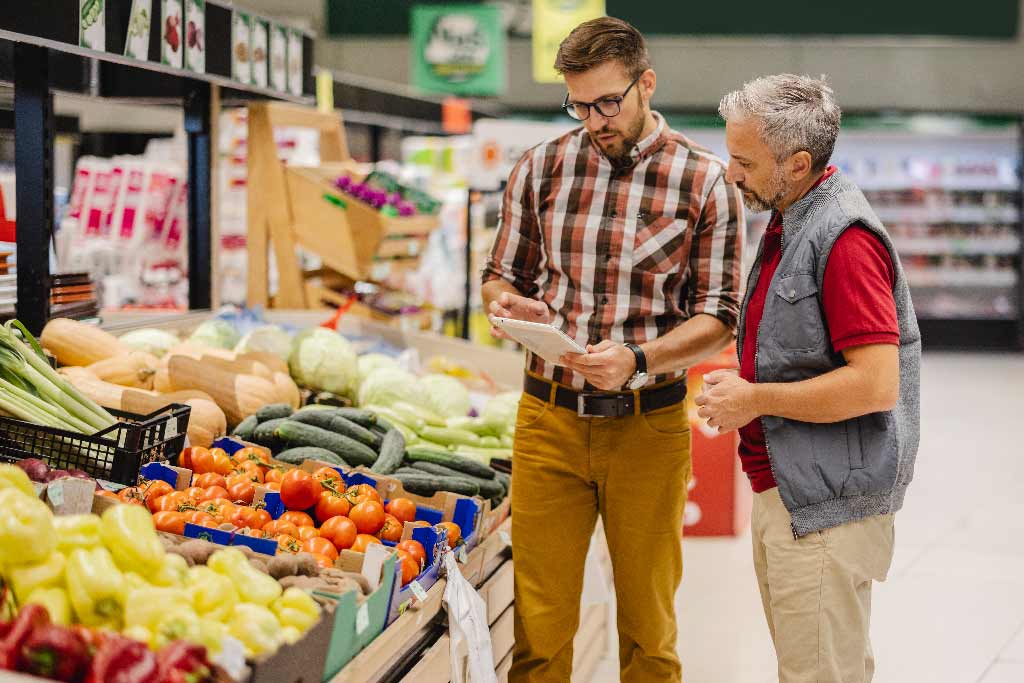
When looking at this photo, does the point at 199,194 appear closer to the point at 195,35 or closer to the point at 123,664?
the point at 195,35

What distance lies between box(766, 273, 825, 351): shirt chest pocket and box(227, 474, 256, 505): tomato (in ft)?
4.70

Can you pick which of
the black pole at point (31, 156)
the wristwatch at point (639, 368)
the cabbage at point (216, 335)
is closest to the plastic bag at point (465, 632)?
the wristwatch at point (639, 368)

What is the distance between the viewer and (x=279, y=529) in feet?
8.87

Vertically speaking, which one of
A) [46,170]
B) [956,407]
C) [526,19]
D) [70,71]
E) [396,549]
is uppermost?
[526,19]

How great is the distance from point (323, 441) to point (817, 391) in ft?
5.87

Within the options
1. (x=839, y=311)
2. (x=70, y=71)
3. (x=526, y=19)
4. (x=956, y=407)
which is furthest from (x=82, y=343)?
(x=526, y=19)

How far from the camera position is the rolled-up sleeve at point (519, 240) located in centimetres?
300

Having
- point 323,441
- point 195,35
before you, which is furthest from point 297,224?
point 323,441

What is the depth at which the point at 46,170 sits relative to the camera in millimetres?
3697

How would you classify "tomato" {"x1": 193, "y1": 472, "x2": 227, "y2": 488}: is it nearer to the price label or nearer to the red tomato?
the red tomato

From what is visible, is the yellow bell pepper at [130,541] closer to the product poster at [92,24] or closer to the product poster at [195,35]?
the product poster at [92,24]

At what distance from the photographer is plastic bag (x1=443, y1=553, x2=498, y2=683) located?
2.80 metres

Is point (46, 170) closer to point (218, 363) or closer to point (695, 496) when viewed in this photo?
point (218, 363)

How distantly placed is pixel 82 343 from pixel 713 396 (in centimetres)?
246
